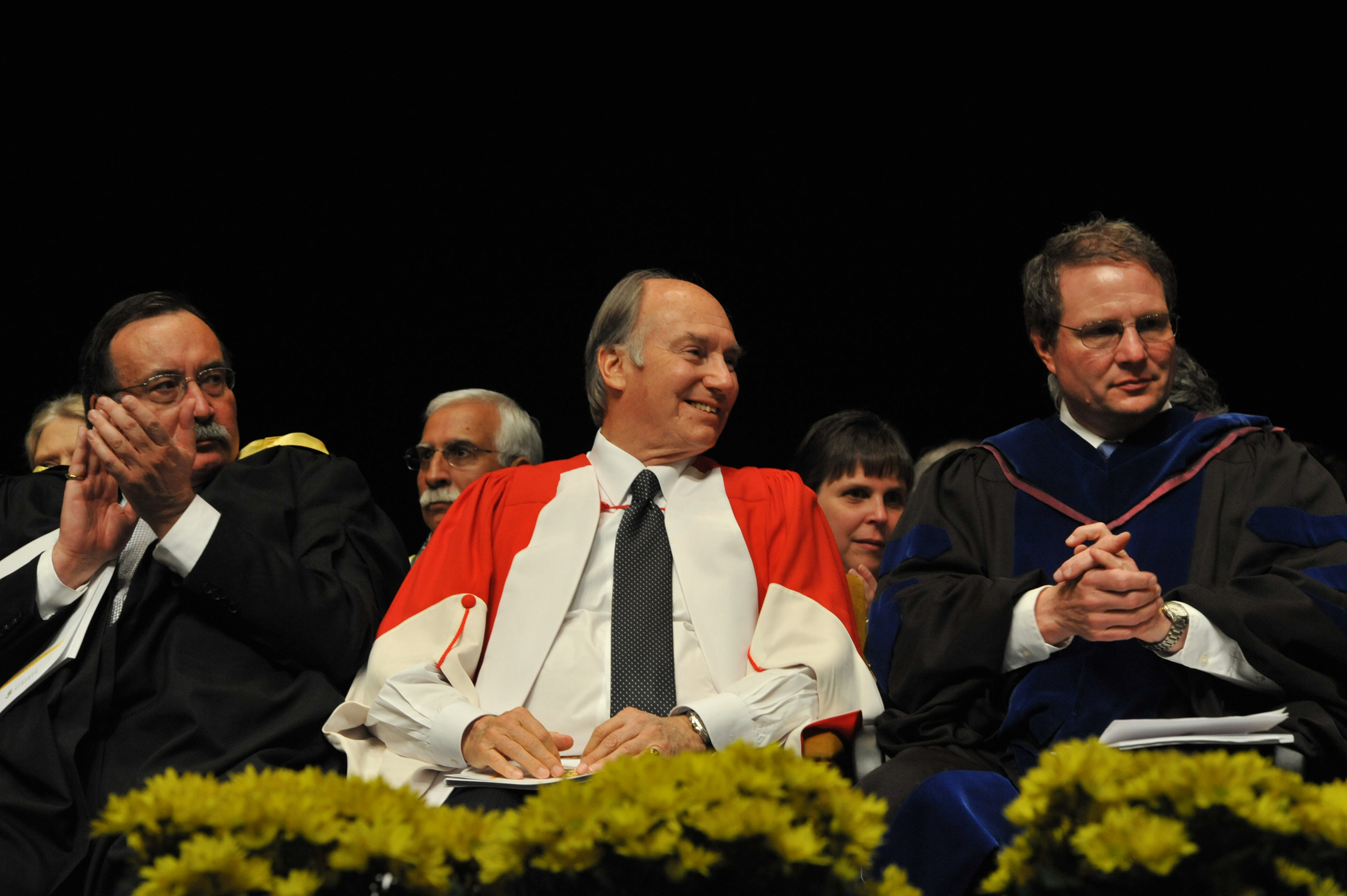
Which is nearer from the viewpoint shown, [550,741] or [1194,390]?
[550,741]

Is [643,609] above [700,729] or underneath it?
above

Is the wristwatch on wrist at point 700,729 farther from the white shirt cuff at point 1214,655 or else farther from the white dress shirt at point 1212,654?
the white shirt cuff at point 1214,655

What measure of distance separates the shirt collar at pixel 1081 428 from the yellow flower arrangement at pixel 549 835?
1.65 meters

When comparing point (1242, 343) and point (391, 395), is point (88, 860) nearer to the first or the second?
point (391, 395)

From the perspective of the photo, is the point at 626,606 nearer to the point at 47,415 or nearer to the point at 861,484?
the point at 861,484

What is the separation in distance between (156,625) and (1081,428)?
2214 millimetres

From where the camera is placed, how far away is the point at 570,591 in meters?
2.72

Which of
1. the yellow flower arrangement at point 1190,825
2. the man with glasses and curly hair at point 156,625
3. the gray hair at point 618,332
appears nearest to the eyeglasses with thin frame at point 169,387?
the man with glasses and curly hair at point 156,625

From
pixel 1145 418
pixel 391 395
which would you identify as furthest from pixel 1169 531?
pixel 391 395

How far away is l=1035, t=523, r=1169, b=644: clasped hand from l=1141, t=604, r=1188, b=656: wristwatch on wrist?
0.05 ft

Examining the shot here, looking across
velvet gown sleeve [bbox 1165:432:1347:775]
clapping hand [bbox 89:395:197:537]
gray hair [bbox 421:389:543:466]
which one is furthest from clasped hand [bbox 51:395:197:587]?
velvet gown sleeve [bbox 1165:432:1347:775]

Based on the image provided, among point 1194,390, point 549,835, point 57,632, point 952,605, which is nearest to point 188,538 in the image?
point 57,632

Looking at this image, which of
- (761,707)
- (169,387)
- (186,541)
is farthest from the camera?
(169,387)

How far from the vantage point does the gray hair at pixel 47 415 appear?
4242 millimetres
